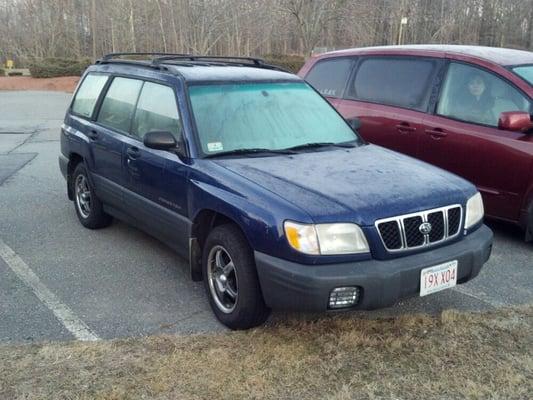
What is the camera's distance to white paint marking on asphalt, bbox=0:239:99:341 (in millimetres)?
3633

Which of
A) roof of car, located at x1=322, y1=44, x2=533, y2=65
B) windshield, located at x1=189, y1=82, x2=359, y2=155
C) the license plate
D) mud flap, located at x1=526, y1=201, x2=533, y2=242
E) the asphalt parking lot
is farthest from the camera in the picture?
roof of car, located at x1=322, y1=44, x2=533, y2=65

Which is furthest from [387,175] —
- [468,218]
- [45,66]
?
[45,66]

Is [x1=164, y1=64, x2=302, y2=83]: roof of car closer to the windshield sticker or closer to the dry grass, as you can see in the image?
the windshield sticker

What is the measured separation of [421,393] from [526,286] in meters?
1.88

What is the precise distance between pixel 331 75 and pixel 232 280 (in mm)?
3966

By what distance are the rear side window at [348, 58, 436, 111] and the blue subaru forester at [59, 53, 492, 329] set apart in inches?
62.7

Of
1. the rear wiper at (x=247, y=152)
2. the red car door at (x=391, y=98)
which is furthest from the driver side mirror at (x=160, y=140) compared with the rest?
the red car door at (x=391, y=98)

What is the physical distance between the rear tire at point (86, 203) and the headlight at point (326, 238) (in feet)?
9.78

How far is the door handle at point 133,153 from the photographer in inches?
178

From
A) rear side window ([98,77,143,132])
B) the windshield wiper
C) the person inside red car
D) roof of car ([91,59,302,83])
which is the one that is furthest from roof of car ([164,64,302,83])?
the person inside red car

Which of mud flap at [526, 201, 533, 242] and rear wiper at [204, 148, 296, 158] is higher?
rear wiper at [204, 148, 296, 158]

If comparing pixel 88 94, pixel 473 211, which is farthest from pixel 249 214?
pixel 88 94

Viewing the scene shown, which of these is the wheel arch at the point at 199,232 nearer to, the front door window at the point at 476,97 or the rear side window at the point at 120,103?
the rear side window at the point at 120,103

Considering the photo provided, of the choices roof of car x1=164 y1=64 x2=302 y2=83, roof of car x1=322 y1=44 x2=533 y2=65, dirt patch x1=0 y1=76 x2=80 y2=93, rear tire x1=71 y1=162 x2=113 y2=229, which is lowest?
dirt patch x1=0 y1=76 x2=80 y2=93
